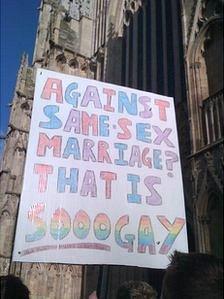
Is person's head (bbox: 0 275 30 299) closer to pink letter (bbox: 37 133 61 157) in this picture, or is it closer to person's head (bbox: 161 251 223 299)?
person's head (bbox: 161 251 223 299)

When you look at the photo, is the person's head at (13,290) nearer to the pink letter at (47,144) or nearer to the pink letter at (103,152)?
the pink letter at (47,144)

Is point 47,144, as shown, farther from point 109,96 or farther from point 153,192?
point 153,192

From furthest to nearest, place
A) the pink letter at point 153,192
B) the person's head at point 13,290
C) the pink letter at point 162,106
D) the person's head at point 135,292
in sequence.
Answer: the pink letter at point 162,106 → the pink letter at point 153,192 → the person's head at point 135,292 → the person's head at point 13,290

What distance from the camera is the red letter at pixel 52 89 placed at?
548 cm

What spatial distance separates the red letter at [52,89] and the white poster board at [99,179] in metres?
0.02

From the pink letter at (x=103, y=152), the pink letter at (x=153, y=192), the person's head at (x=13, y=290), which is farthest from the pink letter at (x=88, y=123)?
the person's head at (x=13, y=290)

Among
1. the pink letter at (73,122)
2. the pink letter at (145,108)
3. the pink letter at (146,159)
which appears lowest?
the pink letter at (146,159)

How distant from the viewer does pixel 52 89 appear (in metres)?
5.57

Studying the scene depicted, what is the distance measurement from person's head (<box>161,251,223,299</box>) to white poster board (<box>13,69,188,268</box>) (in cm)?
298

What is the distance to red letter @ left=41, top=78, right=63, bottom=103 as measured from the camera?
5.48 m

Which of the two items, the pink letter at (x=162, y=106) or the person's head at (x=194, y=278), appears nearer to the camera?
the person's head at (x=194, y=278)

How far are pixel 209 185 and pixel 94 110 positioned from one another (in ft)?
14.5

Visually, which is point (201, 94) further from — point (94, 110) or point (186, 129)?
point (94, 110)

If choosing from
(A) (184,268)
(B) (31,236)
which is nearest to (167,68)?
(B) (31,236)
